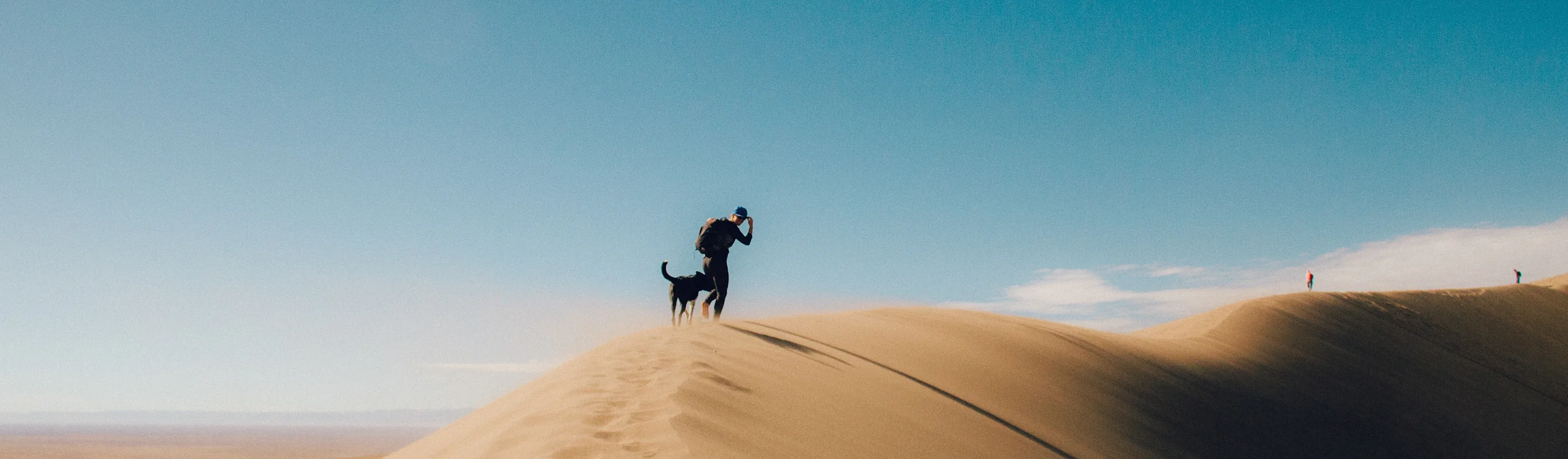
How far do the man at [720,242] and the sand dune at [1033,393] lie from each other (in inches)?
23.5

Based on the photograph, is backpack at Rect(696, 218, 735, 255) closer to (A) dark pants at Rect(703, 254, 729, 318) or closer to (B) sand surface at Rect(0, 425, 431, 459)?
(A) dark pants at Rect(703, 254, 729, 318)

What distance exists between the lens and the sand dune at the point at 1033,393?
4.91 meters

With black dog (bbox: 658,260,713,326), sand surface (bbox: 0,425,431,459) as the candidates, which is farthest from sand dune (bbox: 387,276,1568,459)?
sand surface (bbox: 0,425,431,459)

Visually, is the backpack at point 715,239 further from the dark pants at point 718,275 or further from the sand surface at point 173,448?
the sand surface at point 173,448

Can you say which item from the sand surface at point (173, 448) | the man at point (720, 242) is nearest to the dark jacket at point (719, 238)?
→ the man at point (720, 242)

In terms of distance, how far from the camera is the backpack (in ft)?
28.2

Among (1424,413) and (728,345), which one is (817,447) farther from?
(1424,413)

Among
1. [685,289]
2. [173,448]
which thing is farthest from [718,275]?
[173,448]

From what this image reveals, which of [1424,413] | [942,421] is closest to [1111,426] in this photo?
[942,421]

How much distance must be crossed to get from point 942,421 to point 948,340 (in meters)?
4.64

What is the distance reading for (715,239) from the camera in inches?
339

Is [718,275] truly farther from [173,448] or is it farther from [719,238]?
[173,448]

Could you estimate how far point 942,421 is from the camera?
20.6 ft

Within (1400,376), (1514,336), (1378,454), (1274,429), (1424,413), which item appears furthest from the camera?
(1514,336)
